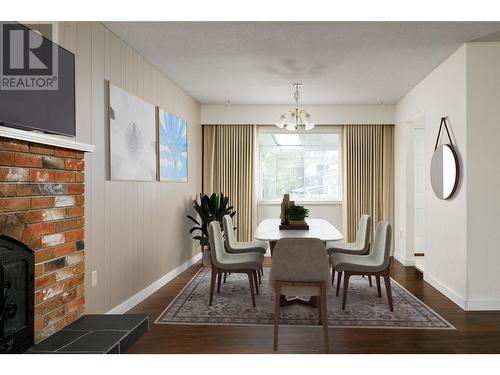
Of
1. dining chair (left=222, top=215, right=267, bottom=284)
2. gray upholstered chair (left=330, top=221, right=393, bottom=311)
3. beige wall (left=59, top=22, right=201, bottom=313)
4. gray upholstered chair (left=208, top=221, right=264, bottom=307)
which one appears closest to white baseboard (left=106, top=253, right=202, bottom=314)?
beige wall (left=59, top=22, right=201, bottom=313)

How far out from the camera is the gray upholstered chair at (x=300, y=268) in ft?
10.0

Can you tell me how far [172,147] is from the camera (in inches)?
208

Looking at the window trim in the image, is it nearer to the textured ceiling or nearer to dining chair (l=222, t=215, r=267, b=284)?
the textured ceiling

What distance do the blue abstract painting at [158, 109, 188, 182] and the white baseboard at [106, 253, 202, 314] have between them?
117cm

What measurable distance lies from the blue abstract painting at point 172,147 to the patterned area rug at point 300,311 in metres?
1.45

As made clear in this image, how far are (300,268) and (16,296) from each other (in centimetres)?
182

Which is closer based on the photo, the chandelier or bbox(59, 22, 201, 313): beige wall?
bbox(59, 22, 201, 313): beige wall

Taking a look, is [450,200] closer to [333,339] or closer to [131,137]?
[333,339]

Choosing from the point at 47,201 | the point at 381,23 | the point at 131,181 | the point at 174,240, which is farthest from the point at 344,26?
the point at 174,240

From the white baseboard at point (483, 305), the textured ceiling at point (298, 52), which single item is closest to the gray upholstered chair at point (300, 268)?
the white baseboard at point (483, 305)

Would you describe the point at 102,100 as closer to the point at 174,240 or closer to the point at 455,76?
the point at 174,240

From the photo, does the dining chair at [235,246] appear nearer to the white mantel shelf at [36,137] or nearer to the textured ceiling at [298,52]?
the textured ceiling at [298,52]

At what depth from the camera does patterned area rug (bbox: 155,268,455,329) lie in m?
3.55
